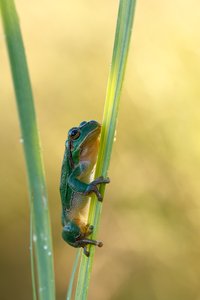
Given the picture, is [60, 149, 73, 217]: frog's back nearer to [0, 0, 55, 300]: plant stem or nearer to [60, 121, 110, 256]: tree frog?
[60, 121, 110, 256]: tree frog

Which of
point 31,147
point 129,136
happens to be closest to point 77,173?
point 31,147

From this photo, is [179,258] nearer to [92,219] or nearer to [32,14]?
[32,14]

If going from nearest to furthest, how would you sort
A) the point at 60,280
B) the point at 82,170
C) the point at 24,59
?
1. the point at 24,59
2. the point at 82,170
3. the point at 60,280

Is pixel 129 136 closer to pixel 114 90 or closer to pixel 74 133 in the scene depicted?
pixel 74 133

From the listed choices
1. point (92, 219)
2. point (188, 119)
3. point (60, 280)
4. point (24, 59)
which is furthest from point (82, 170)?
point (60, 280)

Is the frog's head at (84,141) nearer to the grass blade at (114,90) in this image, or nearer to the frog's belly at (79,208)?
the frog's belly at (79,208)

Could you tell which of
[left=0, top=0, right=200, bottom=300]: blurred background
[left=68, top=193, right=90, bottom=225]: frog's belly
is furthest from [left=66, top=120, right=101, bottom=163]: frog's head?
[left=0, top=0, right=200, bottom=300]: blurred background
